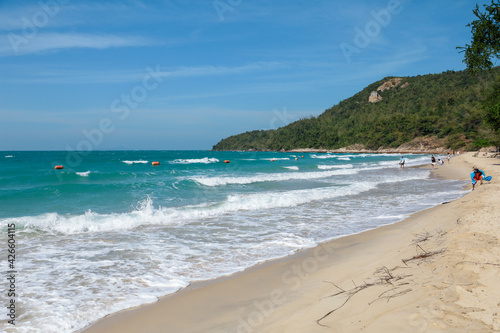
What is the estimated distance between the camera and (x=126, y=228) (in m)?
10.2

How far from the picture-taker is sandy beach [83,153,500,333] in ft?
10.4

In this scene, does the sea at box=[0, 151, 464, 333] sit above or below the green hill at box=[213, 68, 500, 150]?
below

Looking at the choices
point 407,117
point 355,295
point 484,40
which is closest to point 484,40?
point 484,40

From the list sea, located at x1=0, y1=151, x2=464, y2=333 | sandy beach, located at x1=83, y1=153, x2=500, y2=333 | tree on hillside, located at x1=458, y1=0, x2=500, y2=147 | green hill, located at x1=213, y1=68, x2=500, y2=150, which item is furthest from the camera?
green hill, located at x1=213, y1=68, x2=500, y2=150

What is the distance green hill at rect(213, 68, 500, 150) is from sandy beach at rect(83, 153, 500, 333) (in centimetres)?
6328

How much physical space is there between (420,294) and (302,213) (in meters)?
8.81

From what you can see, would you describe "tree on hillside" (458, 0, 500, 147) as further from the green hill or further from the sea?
the green hill

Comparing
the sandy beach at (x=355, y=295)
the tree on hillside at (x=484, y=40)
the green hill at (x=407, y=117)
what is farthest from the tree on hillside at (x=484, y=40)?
the green hill at (x=407, y=117)

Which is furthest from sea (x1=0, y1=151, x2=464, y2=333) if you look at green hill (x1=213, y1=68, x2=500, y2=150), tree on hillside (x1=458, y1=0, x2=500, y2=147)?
green hill (x1=213, y1=68, x2=500, y2=150)

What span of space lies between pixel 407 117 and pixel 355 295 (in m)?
145

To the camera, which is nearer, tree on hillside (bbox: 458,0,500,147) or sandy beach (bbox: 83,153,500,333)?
sandy beach (bbox: 83,153,500,333)

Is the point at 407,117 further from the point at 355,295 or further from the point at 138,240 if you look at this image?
the point at 355,295

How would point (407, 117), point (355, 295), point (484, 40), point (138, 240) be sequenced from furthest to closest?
point (407, 117) → point (484, 40) → point (138, 240) → point (355, 295)

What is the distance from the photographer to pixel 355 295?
4047 millimetres
